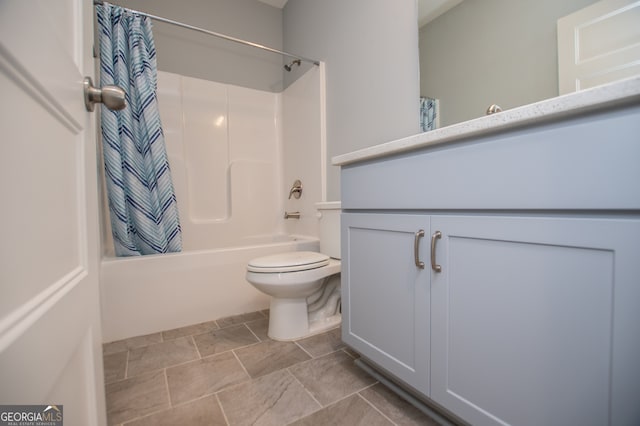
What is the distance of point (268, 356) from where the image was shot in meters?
1.29

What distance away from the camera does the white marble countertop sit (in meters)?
0.49

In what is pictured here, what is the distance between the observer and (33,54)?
30 centimetres

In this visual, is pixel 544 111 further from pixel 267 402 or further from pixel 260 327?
pixel 260 327

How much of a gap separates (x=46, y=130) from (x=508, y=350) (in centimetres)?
94

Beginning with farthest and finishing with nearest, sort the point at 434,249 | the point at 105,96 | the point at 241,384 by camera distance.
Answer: the point at 241,384
the point at 434,249
the point at 105,96

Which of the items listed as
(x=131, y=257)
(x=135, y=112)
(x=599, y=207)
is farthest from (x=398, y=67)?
(x=131, y=257)

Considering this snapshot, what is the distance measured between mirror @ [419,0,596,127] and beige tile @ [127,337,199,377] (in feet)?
5.39

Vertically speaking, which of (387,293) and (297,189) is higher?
(297,189)

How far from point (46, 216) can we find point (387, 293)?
0.88m

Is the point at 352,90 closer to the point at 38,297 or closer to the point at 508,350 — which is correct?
the point at 508,350

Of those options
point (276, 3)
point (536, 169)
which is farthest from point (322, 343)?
point (276, 3)

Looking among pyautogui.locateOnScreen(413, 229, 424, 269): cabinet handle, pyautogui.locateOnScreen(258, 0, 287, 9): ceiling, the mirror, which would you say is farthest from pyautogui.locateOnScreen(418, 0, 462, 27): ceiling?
pyautogui.locateOnScreen(258, 0, 287, 9): ceiling

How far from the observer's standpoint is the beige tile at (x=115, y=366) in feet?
3.73

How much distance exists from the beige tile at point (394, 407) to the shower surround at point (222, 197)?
1.01m
